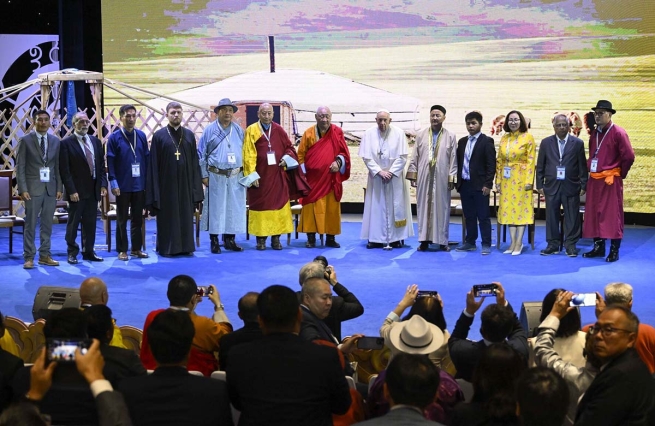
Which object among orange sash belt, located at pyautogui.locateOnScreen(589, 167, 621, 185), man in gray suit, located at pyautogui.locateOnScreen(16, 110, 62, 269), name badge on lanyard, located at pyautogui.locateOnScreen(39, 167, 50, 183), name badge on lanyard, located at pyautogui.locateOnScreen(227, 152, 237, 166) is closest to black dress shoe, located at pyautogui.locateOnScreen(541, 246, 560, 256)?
orange sash belt, located at pyautogui.locateOnScreen(589, 167, 621, 185)

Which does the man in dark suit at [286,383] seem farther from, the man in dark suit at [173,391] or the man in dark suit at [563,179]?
the man in dark suit at [563,179]

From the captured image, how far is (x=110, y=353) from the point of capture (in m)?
3.04

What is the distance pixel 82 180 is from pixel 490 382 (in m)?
5.95

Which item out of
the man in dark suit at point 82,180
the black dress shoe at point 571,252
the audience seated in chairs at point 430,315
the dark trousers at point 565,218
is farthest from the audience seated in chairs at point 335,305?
the dark trousers at point 565,218

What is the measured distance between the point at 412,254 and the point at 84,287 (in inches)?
198

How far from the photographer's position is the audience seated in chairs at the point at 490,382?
2.65m

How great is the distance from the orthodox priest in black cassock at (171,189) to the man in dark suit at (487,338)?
16.9 ft

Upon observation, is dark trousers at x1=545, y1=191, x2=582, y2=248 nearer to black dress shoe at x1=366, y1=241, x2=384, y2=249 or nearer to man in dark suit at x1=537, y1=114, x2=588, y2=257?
man in dark suit at x1=537, y1=114, x2=588, y2=257

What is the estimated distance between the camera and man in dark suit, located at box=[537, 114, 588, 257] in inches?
335

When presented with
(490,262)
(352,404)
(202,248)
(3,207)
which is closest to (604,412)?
(352,404)

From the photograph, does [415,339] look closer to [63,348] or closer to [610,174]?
[63,348]

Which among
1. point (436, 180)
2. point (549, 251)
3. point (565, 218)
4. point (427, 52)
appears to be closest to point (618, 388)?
point (549, 251)

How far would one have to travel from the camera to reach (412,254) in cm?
867

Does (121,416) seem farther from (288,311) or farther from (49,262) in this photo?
(49,262)
